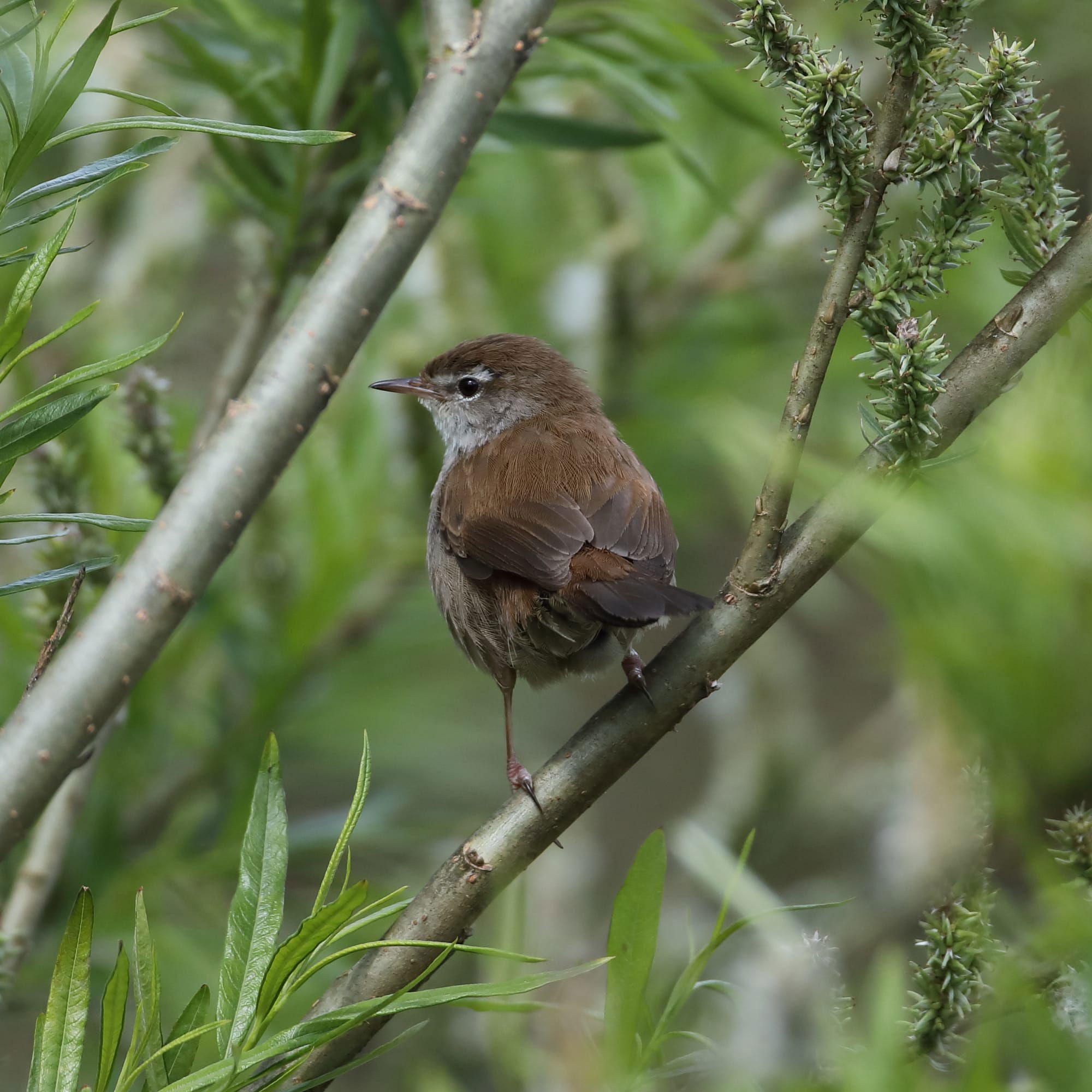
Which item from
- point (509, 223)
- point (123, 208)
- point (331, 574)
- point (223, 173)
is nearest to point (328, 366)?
point (223, 173)

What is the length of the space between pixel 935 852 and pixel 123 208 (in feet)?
10.8

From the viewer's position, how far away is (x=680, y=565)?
4.65 metres

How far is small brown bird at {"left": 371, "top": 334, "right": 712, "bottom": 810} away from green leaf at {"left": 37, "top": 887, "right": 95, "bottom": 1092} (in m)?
1.03

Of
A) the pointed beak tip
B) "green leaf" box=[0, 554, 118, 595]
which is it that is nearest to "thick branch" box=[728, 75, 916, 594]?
"green leaf" box=[0, 554, 118, 595]

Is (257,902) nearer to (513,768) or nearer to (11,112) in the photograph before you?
(11,112)

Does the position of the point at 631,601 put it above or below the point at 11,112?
below

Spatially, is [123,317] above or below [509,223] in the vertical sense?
below

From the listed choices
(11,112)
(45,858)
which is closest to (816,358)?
(11,112)

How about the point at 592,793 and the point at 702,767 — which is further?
the point at 702,767

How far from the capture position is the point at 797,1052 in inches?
112

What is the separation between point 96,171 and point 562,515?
1.39 m

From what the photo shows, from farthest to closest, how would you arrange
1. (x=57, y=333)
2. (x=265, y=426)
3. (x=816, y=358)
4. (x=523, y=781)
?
(x=523, y=781)
(x=265, y=426)
(x=816, y=358)
(x=57, y=333)

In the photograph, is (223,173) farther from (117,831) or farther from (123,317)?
(117,831)

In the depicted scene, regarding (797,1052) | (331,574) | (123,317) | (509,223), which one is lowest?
(797,1052)
